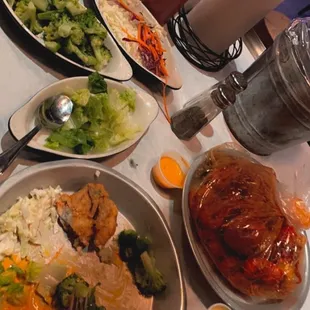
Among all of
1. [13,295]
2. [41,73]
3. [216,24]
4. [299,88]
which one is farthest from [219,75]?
[13,295]

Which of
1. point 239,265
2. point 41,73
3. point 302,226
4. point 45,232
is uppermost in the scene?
point 41,73

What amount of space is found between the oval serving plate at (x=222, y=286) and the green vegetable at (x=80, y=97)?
1.35ft

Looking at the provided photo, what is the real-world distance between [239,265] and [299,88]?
71cm

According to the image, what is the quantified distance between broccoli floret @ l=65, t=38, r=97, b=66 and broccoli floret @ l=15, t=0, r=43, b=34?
4.1 inches

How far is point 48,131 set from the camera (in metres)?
1.26

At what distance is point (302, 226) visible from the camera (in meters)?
1.49

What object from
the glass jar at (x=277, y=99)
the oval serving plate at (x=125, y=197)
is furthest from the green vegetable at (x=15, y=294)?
the glass jar at (x=277, y=99)

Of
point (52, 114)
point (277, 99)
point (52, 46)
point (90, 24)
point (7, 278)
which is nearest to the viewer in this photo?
point (7, 278)

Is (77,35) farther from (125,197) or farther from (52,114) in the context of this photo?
(125,197)

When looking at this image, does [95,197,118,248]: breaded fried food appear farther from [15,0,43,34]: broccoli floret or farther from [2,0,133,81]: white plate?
[15,0,43,34]: broccoli floret

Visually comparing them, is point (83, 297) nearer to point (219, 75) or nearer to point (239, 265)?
point (239, 265)

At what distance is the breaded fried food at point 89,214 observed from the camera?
121cm

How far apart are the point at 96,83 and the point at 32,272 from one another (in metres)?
0.58

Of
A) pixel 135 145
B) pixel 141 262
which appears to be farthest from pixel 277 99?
pixel 141 262
